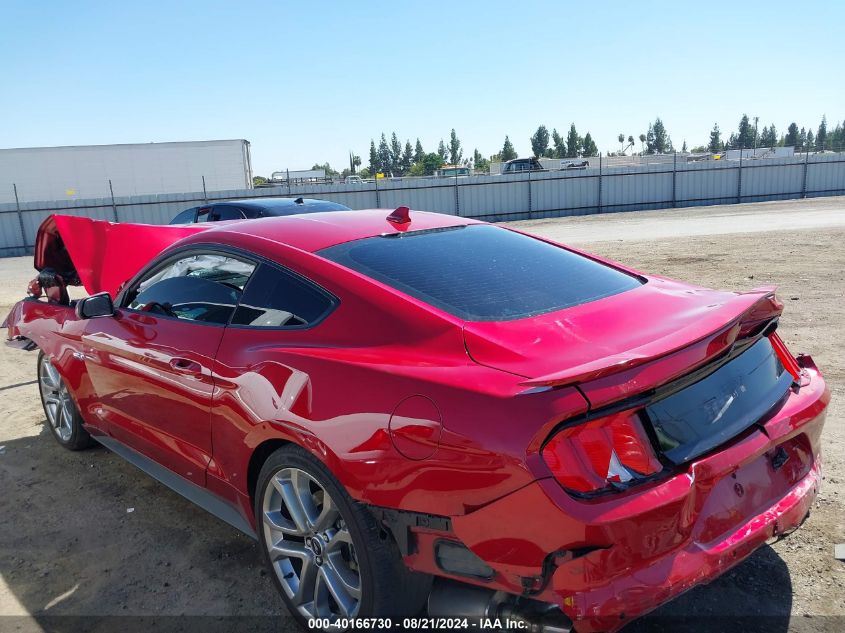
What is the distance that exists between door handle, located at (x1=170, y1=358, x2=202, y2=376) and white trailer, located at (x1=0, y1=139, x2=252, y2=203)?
31187 millimetres

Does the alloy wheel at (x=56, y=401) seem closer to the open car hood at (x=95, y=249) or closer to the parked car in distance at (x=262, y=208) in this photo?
the open car hood at (x=95, y=249)

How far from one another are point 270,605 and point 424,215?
207cm

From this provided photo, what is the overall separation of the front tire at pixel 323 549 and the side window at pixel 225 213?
24.0 feet

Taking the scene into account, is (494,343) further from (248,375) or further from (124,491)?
(124,491)

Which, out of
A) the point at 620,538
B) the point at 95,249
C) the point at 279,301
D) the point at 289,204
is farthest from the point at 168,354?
the point at 289,204

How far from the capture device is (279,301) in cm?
274

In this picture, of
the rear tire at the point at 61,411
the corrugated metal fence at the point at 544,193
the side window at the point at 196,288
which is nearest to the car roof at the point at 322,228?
the side window at the point at 196,288

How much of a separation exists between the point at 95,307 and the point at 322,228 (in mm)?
1446

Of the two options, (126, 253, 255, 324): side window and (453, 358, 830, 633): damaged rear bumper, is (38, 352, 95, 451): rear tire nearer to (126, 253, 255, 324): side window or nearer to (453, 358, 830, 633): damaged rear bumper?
(126, 253, 255, 324): side window

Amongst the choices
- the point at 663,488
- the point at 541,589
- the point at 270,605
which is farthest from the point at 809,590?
the point at 270,605

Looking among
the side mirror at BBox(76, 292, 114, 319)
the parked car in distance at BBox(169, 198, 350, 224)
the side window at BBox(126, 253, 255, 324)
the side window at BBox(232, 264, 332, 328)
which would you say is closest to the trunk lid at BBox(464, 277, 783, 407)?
the side window at BBox(232, 264, 332, 328)

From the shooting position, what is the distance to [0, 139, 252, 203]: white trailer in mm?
31328

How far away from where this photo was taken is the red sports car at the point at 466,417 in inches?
72.6

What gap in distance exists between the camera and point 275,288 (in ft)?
9.12
